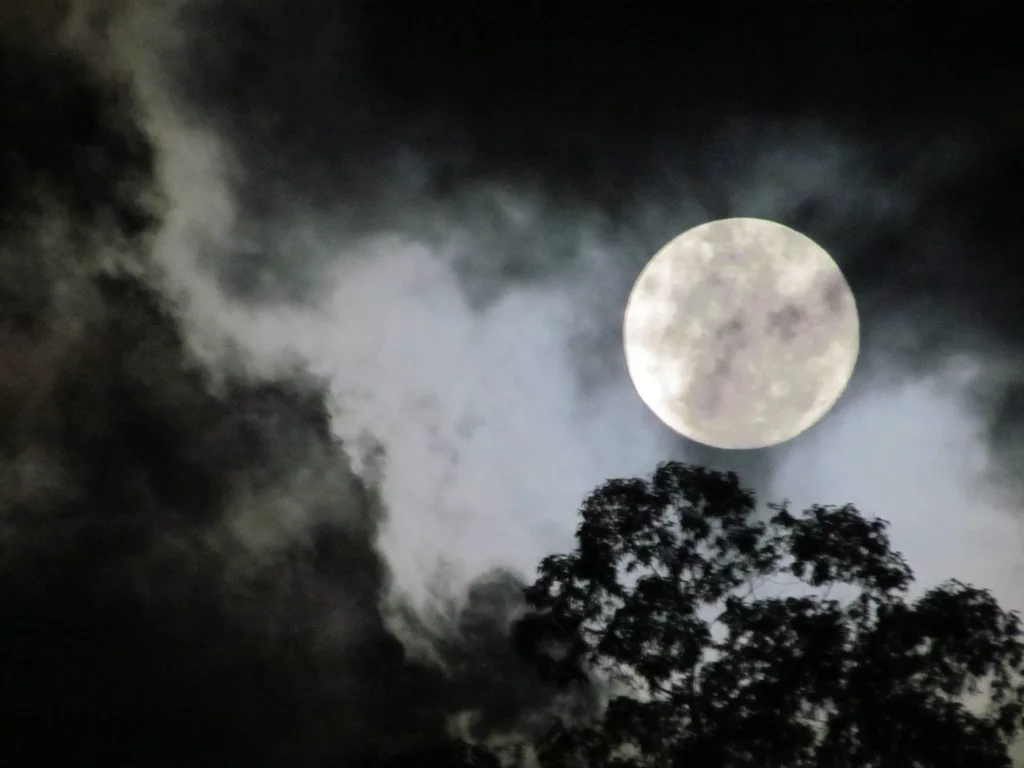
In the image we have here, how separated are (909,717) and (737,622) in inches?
161

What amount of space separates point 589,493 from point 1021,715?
10.8m

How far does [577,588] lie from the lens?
68.2 feet

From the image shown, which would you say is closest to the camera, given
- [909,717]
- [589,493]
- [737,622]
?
[909,717]

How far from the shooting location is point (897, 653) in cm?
1870

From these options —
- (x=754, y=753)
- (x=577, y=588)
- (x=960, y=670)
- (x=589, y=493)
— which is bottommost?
(x=754, y=753)

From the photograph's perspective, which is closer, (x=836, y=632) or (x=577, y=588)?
(x=836, y=632)

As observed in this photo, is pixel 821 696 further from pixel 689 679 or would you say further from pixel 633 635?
pixel 633 635

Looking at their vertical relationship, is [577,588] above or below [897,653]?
above

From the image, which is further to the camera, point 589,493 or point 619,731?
point 589,493

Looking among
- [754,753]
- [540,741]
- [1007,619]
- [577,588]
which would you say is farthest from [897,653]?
[540,741]

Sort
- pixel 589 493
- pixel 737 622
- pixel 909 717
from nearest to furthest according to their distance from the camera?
pixel 909 717
pixel 737 622
pixel 589 493

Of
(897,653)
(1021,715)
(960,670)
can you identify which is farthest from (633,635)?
(1021,715)

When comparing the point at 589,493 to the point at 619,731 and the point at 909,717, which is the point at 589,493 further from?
the point at 909,717

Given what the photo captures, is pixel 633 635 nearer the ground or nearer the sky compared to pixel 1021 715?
nearer the sky
